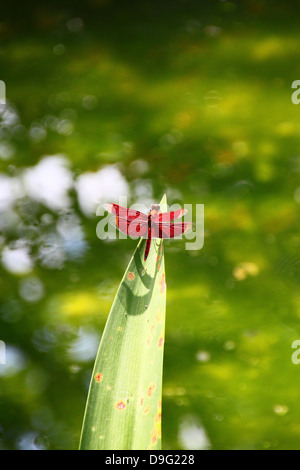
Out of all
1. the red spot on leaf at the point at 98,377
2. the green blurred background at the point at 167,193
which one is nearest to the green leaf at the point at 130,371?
the red spot on leaf at the point at 98,377

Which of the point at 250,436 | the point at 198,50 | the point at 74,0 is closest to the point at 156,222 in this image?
the point at 250,436

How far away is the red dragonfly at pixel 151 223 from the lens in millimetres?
386

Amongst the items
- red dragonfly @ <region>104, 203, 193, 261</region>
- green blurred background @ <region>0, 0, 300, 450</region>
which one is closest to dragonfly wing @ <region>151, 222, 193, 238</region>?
red dragonfly @ <region>104, 203, 193, 261</region>

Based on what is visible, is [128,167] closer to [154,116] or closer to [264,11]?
[154,116]

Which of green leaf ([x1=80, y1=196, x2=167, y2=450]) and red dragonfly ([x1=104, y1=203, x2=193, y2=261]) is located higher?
red dragonfly ([x1=104, y1=203, x2=193, y2=261])

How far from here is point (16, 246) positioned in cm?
52

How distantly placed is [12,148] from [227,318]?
0.40 m

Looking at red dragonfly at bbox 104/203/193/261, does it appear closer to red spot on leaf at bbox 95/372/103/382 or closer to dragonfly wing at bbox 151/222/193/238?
dragonfly wing at bbox 151/222/193/238

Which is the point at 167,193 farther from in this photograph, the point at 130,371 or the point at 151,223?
the point at 130,371

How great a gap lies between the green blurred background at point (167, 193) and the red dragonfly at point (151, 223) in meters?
0.11

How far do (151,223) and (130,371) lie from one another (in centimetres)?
15

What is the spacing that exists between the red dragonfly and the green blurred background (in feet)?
0.35

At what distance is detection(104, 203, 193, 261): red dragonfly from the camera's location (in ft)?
1.27

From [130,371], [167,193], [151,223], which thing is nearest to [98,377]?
[130,371]
